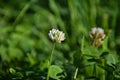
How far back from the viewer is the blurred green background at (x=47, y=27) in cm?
230

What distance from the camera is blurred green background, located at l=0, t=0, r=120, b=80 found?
2297 millimetres

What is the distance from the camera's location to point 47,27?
303 cm

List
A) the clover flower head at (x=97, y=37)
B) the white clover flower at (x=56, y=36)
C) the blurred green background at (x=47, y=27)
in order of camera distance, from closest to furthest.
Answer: the white clover flower at (x=56, y=36) → the clover flower head at (x=97, y=37) → the blurred green background at (x=47, y=27)

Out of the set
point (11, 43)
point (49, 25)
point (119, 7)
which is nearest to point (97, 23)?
point (119, 7)

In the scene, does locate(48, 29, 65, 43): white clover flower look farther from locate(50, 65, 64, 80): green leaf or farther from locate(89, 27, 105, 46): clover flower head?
locate(89, 27, 105, 46): clover flower head

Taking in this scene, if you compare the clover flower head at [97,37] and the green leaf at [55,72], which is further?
the clover flower head at [97,37]

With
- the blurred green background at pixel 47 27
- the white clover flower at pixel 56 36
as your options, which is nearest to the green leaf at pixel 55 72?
the white clover flower at pixel 56 36

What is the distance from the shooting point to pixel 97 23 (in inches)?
114

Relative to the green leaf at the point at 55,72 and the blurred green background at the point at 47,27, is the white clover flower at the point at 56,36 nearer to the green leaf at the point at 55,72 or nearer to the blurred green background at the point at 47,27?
the green leaf at the point at 55,72

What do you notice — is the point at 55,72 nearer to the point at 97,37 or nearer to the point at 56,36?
the point at 56,36

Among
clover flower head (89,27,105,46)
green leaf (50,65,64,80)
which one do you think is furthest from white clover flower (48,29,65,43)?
clover flower head (89,27,105,46)

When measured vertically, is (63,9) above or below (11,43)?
above

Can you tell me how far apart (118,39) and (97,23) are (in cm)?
23

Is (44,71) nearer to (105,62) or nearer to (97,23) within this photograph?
(105,62)
